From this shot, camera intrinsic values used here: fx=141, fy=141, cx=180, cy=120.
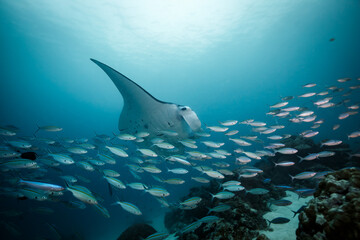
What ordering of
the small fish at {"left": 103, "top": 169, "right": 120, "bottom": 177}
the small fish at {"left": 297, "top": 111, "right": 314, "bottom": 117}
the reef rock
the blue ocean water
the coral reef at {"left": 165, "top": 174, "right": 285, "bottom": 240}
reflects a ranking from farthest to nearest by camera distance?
the blue ocean water
the small fish at {"left": 297, "top": 111, "right": 314, "bottom": 117}
the small fish at {"left": 103, "top": 169, "right": 120, "bottom": 177}
the coral reef at {"left": 165, "top": 174, "right": 285, "bottom": 240}
the reef rock

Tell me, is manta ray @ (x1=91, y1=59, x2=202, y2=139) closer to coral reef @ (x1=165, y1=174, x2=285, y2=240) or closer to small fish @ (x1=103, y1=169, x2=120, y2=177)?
small fish @ (x1=103, y1=169, x2=120, y2=177)

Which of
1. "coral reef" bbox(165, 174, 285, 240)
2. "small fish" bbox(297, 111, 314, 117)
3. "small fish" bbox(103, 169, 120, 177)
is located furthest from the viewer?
"small fish" bbox(297, 111, 314, 117)

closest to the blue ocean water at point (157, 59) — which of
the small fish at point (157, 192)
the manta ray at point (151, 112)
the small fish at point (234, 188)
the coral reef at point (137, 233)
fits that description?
the coral reef at point (137, 233)

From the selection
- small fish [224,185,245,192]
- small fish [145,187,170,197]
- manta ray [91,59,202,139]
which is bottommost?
small fish [145,187,170,197]

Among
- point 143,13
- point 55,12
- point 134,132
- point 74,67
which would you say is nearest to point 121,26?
point 143,13

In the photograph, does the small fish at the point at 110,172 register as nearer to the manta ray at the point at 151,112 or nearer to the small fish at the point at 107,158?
the small fish at the point at 107,158

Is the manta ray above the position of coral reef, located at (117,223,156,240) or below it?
above

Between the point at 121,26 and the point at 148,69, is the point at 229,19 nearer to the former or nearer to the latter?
the point at 121,26

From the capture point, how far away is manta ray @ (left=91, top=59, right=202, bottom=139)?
170 inches

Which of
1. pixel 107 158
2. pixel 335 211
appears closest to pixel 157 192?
pixel 107 158

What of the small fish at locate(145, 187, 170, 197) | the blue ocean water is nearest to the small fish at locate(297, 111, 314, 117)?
the blue ocean water

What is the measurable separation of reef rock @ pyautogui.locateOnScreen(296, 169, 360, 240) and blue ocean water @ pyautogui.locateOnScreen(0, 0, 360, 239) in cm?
745

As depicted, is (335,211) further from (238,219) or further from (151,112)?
(151,112)

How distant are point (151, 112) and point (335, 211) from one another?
4.30 m
